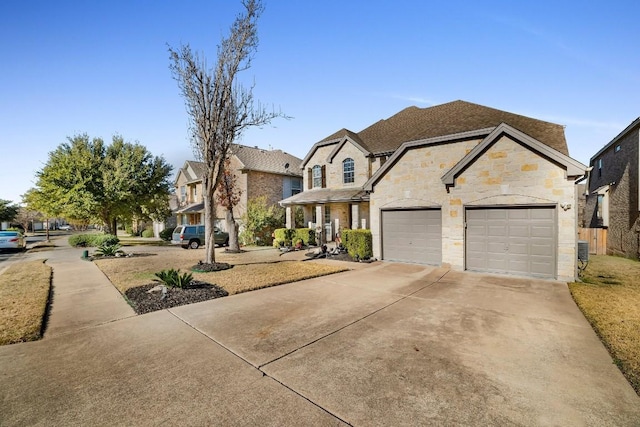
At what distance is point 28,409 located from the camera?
3242 millimetres

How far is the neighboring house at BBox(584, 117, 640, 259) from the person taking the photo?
1490 centimetres

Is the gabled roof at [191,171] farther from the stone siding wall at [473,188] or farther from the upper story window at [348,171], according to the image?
the stone siding wall at [473,188]

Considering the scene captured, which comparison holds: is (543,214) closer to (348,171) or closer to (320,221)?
(348,171)

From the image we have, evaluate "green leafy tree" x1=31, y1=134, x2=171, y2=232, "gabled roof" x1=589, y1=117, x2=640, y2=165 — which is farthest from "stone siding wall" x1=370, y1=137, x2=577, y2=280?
"green leafy tree" x1=31, y1=134, x2=171, y2=232

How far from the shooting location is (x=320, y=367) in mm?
4090

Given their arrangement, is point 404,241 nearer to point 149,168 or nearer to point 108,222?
point 149,168

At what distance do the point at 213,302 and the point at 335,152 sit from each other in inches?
639

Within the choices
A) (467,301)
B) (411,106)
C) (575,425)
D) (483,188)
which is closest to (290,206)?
(411,106)

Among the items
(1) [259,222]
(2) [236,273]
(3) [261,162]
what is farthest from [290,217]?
(2) [236,273]

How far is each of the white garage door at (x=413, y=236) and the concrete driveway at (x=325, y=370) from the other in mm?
5439

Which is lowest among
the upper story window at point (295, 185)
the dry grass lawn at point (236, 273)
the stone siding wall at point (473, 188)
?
the dry grass lawn at point (236, 273)

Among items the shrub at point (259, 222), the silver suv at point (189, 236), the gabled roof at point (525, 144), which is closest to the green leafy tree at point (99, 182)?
the silver suv at point (189, 236)

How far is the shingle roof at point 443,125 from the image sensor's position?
17.0m

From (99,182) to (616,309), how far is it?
32425 millimetres
